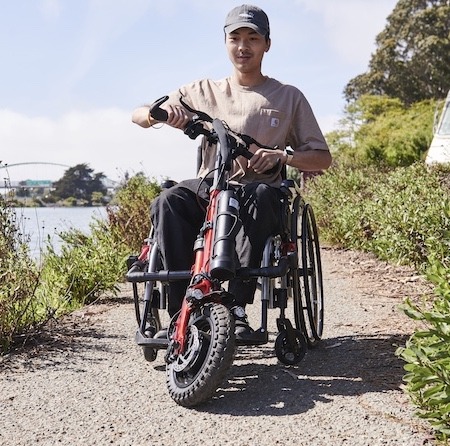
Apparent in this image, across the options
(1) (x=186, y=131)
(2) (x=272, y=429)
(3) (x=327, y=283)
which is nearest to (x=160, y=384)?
(2) (x=272, y=429)

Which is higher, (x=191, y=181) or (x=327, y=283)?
(x=191, y=181)

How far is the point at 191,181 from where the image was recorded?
361cm

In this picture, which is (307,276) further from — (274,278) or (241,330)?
(241,330)

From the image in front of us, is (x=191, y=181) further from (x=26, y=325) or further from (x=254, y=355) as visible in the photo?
(x=26, y=325)

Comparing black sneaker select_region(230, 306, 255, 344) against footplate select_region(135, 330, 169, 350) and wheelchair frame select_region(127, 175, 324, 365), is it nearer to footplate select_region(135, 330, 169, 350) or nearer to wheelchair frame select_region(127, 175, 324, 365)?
wheelchair frame select_region(127, 175, 324, 365)

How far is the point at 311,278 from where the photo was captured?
163 inches

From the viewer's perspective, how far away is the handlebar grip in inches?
131

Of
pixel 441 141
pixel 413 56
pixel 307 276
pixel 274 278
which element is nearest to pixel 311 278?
pixel 307 276

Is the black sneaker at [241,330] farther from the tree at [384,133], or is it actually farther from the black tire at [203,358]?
the tree at [384,133]

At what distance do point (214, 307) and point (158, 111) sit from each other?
101 centimetres

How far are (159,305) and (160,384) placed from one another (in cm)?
38

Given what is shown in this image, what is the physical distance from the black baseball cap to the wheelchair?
0.49 meters

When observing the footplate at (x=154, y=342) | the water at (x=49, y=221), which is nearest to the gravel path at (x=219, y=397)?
the footplate at (x=154, y=342)

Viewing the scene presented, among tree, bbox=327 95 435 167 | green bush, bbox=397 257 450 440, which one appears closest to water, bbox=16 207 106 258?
green bush, bbox=397 257 450 440
